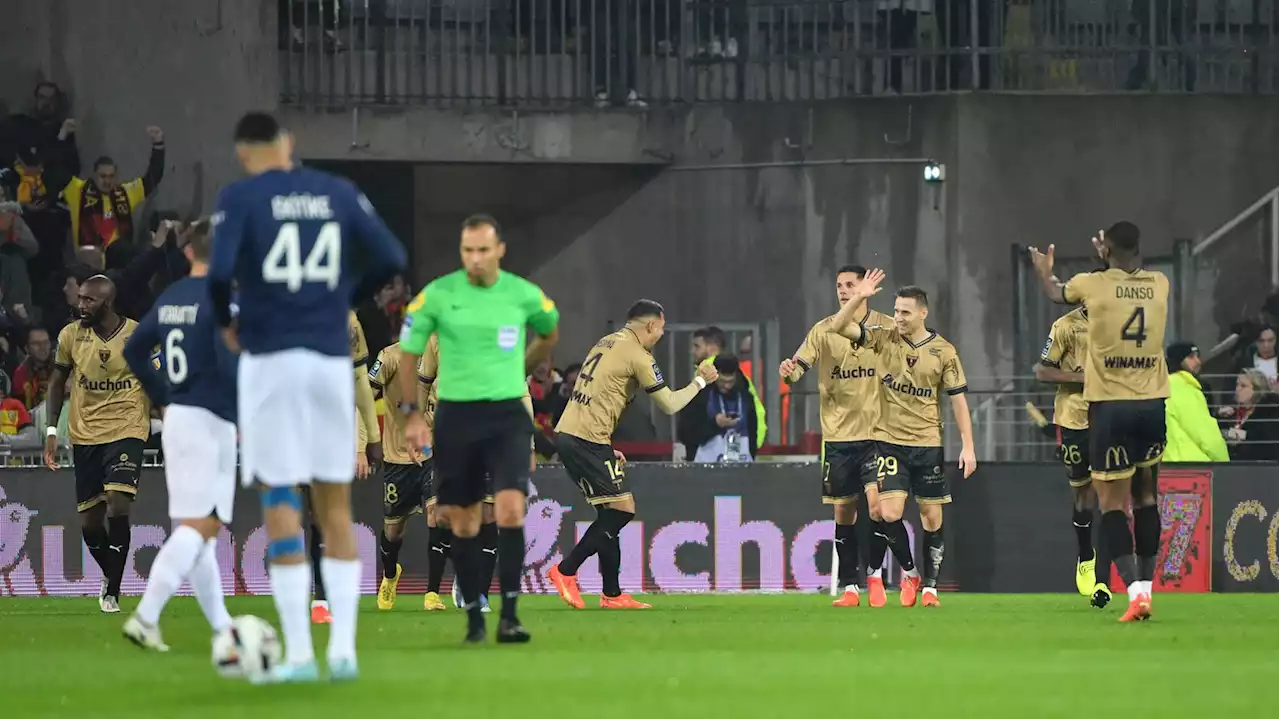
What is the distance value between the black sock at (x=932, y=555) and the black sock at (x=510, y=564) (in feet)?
22.1

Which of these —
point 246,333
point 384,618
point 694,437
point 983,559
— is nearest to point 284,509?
point 246,333

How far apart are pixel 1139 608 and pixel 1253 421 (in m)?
9.54

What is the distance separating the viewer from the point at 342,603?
9094 millimetres

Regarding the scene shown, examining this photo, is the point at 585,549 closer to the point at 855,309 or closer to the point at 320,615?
the point at 320,615

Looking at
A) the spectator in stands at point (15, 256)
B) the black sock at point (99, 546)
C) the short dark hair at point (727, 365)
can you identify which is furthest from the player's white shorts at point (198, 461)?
the spectator in stands at point (15, 256)

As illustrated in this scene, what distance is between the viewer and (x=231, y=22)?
27.8 meters

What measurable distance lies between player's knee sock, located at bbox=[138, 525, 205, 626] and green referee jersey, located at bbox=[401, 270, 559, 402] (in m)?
1.66

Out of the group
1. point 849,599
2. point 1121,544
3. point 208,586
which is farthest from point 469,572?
point 849,599

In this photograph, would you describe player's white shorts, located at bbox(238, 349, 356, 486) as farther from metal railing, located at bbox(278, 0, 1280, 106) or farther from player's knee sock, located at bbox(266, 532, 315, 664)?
metal railing, located at bbox(278, 0, 1280, 106)

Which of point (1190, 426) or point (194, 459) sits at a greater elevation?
point (194, 459)

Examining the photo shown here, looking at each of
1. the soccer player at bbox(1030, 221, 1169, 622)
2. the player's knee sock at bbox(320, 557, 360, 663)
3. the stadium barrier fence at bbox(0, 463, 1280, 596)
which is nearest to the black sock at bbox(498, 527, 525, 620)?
the player's knee sock at bbox(320, 557, 360, 663)

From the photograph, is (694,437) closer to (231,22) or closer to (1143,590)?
(231,22)

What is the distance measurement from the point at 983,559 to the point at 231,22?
12089mm

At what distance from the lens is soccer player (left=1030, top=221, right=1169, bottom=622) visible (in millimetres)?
14125
